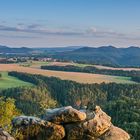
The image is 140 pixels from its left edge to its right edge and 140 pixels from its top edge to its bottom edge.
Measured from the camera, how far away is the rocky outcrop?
2195 inches

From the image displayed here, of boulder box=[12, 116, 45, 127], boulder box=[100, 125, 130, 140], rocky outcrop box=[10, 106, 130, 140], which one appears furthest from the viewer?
boulder box=[12, 116, 45, 127]

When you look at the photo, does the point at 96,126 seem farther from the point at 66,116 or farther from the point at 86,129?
the point at 66,116

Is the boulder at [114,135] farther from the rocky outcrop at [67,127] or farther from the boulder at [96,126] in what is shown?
the boulder at [96,126]

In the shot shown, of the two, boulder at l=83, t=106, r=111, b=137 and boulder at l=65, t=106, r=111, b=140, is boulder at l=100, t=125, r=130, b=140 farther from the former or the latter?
boulder at l=65, t=106, r=111, b=140

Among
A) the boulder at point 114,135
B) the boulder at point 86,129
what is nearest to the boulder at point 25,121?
the boulder at point 86,129

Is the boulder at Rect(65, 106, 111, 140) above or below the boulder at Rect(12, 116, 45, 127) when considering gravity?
below

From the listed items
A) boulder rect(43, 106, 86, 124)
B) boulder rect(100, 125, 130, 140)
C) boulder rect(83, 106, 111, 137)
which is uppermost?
boulder rect(43, 106, 86, 124)

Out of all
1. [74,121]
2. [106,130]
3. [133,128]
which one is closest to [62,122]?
[74,121]

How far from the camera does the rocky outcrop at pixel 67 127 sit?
55750 mm

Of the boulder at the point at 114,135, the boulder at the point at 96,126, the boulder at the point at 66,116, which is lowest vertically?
the boulder at the point at 114,135

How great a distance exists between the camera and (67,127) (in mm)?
56062

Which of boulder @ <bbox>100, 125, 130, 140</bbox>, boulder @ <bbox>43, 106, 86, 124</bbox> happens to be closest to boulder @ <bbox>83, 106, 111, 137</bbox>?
boulder @ <bbox>100, 125, 130, 140</bbox>

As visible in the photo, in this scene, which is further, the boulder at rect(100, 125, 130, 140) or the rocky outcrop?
the rocky outcrop

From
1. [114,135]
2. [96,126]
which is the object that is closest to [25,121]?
[96,126]
